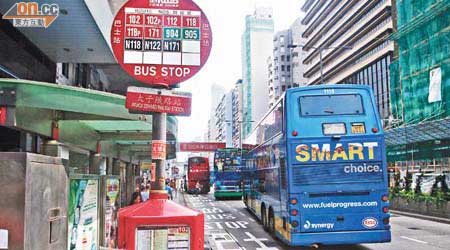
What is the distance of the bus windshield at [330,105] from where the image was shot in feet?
35.4

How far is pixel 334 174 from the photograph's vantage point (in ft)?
34.6

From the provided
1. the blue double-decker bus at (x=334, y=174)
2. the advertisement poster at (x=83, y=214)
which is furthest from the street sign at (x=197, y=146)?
the advertisement poster at (x=83, y=214)

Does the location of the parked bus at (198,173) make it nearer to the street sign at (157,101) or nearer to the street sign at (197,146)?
the street sign at (197,146)

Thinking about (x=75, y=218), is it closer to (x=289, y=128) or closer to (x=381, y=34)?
(x=289, y=128)

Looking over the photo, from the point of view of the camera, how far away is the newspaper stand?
3.71 m

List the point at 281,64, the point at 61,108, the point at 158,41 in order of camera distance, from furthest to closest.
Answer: the point at 281,64
the point at 61,108
the point at 158,41

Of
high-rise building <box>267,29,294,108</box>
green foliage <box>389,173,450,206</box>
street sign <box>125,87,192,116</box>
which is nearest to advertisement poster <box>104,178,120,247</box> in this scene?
street sign <box>125,87,192,116</box>

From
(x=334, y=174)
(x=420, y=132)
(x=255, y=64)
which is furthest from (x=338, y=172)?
(x=255, y=64)

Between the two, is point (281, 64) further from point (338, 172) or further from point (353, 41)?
point (338, 172)

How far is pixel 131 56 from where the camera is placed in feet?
13.7

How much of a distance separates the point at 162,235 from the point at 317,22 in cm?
8273

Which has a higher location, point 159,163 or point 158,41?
point 158,41

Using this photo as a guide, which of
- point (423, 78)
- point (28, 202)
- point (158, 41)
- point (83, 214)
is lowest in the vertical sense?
point (83, 214)

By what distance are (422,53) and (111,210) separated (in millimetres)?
26410
